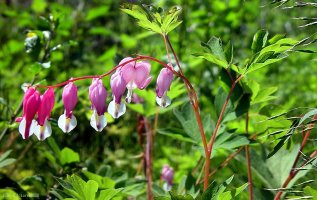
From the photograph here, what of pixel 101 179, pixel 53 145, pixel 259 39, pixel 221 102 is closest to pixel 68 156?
pixel 53 145

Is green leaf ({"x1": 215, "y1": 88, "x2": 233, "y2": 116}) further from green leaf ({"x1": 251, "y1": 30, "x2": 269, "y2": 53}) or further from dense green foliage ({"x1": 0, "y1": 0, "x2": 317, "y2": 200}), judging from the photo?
green leaf ({"x1": 251, "y1": 30, "x2": 269, "y2": 53})

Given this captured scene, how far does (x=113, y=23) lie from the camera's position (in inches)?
201

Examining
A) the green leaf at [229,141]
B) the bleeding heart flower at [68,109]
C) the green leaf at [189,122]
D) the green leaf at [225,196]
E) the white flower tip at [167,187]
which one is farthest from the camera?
the white flower tip at [167,187]

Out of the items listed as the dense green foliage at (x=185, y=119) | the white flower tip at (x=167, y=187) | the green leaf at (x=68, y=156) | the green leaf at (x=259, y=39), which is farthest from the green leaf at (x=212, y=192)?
the white flower tip at (x=167, y=187)

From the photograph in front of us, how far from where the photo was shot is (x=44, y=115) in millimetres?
1241

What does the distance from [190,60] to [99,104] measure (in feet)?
4.51

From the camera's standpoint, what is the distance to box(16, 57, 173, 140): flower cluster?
4.02ft

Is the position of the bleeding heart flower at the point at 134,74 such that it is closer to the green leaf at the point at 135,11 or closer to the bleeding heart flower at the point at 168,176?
the green leaf at the point at 135,11

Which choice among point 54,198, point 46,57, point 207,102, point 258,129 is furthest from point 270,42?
point 207,102

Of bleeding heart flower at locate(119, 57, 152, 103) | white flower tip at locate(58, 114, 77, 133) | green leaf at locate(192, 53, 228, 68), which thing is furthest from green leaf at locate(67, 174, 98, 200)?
green leaf at locate(192, 53, 228, 68)

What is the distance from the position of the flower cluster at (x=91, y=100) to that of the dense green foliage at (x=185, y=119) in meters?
0.10

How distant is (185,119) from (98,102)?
1.60 ft

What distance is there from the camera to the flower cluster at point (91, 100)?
1.23 meters

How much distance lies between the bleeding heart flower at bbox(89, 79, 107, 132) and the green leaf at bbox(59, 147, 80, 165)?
1.60 feet
